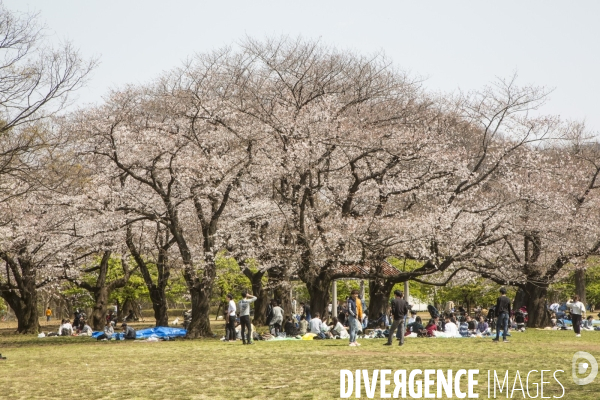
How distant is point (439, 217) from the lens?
2762 centimetres

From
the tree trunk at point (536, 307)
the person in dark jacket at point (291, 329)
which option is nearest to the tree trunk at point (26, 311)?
the person in dark jacket at point (291, 329)

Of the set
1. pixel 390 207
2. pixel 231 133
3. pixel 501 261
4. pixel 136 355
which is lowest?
pixel 136 355

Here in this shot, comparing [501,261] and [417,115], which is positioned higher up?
[417,115]

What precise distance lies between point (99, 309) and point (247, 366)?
21.0m

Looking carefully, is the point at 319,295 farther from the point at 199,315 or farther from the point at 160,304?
the point at 160,304

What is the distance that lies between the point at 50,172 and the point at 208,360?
9.02m

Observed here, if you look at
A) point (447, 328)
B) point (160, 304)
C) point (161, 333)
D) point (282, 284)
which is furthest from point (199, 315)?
point (447, 328)

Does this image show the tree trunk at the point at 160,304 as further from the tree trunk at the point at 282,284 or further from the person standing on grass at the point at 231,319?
the person standing on grass at the point at 231,319

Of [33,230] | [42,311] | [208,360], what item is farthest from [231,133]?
[42,311]

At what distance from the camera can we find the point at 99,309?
1353 inches

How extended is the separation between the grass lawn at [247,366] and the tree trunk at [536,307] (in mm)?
10618

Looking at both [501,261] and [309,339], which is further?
[501,261]

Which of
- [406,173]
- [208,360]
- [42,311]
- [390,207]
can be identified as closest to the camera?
[208,360]

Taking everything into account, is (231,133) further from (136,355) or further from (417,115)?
(136,355)
